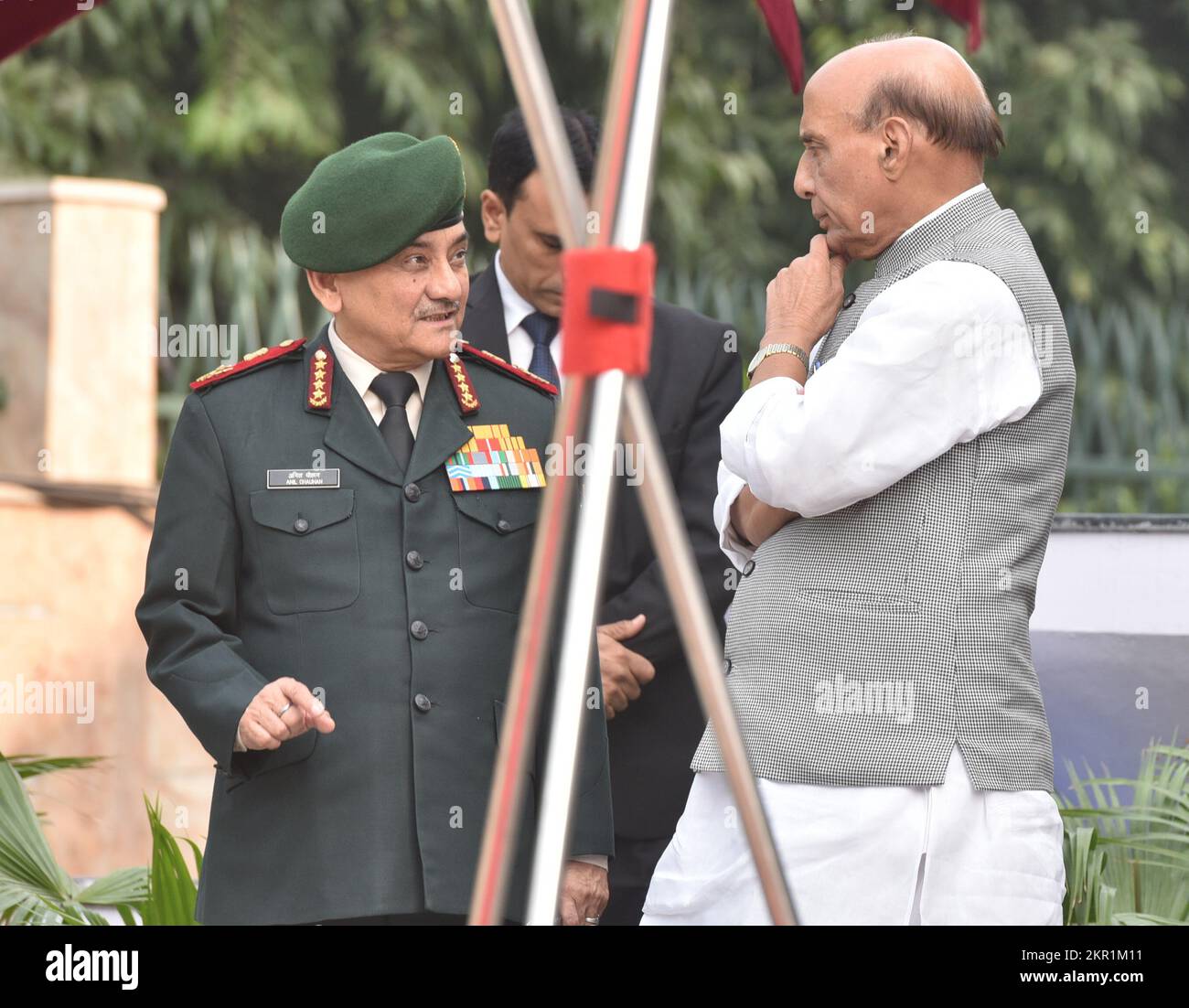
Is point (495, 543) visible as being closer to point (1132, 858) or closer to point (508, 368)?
point (508, 368)

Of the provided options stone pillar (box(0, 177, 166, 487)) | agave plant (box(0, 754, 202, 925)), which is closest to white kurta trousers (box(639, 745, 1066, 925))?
agave plant (box(0, 754, 202, 925))

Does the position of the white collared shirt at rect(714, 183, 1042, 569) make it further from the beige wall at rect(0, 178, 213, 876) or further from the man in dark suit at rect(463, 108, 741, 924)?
the beige wall at rect(0, 178, 213, 876)

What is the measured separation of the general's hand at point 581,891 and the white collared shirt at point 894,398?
627 mm

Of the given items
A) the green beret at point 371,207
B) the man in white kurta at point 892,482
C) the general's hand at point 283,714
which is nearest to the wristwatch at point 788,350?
the man in white kurta at point 892,482

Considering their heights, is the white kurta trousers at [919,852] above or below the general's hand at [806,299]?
below

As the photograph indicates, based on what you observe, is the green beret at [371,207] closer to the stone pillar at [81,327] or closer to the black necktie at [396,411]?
the black necktie at [396,411]

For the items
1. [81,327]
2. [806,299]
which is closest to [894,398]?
[806,299]

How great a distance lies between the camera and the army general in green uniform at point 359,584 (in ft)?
8.48

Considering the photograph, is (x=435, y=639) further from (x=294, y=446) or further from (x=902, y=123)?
(x=902, y=123)

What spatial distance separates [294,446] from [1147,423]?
334 cm

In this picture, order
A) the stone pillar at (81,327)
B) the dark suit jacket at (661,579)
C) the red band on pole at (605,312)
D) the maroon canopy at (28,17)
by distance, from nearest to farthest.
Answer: the red band on pole at (605,312)
the maroon canopy at (28,17)
the dark suit jacket at (661,579)
the stone pillar at (81,327)

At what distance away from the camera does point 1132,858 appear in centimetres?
344

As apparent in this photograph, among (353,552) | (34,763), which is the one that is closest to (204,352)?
(34,763)

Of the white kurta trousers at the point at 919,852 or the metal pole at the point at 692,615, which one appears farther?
the white kurta trousers at the point at 919,852
